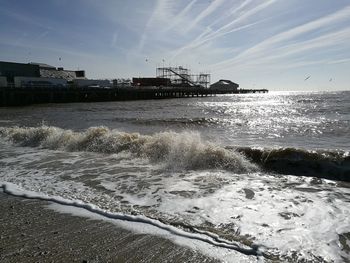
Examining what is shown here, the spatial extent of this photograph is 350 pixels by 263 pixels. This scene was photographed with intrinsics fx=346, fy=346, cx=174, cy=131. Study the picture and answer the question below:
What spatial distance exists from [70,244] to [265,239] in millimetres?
2664

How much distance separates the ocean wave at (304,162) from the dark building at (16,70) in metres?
63.3

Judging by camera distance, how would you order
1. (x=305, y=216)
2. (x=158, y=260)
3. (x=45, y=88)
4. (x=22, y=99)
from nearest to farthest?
(x=158, y=260) → (x=305, y=216) → (x=22, y=99) → (x=45, y=88)

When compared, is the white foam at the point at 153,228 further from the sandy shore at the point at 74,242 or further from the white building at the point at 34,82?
the white building at the point at 34,82

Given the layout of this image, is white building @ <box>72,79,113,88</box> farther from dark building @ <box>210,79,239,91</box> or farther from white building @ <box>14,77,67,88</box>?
dark building @ <box>210,79,239,91</box>

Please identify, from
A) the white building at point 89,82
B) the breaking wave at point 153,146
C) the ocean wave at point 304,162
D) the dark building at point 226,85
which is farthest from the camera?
the dark building at point 226,85

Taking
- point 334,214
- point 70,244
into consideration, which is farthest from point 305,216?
point 70,244

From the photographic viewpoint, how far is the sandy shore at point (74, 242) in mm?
4289

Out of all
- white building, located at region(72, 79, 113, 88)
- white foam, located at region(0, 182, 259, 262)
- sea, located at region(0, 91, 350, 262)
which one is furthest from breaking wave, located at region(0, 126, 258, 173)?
white building, located at region(72, 79, 113, 88)

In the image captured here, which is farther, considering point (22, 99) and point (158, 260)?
point (22, 99)

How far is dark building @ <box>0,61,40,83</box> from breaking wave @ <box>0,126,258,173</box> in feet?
175

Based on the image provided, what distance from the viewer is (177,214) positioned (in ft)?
19.3

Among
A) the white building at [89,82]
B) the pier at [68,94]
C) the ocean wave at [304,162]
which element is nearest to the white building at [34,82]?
the pier at [68,94]

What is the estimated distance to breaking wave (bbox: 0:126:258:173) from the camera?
385 inches

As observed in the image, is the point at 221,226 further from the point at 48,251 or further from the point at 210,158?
the point at 210,158
